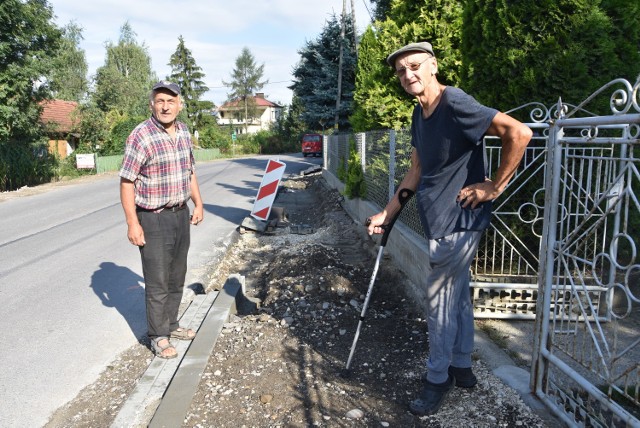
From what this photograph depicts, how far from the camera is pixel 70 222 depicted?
10.6 m

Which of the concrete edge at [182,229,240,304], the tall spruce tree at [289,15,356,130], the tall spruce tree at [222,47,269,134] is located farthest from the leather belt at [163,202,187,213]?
the tall spruce tree at [222,47,269,134]

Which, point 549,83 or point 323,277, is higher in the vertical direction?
point 549,83

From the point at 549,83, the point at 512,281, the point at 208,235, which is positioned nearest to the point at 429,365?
the point at 512,281

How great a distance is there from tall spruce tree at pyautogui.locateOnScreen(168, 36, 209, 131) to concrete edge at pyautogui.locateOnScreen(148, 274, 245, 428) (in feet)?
169

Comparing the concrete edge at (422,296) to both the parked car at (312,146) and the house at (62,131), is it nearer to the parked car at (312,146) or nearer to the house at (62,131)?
the house at (62,131)

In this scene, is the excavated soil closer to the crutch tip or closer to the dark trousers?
the crutch tip

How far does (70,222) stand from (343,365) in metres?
9.01

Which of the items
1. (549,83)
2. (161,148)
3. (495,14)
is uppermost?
(495,14)

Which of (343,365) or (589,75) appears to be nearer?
(343,365)

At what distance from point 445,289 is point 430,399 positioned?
68 centimetres

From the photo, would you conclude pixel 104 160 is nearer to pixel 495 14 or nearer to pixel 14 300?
→ pixel 14 300

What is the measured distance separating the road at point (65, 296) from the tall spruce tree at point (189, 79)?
4424 centimetres

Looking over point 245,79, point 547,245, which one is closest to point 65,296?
point 547,245

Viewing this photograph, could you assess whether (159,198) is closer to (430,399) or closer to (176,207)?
(176,207)
